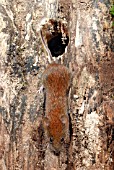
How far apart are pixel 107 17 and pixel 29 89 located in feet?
3.51

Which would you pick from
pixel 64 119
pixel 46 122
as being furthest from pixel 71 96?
pixel 46 122

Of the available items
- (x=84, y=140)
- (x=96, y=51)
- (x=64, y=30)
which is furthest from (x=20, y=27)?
(x=84, y=140)

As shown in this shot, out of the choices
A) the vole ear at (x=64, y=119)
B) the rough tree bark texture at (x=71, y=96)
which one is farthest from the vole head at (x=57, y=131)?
the rough tree bark texture at (x=71, y=96)

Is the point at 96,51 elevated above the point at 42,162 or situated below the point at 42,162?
above

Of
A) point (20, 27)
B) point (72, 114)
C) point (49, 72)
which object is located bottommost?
point (72, 114)

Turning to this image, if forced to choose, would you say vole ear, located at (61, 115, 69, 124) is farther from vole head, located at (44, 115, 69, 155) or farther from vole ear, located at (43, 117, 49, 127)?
vole ear, located at (43, 117, 49, 127)

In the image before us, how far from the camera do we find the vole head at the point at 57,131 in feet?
17.7

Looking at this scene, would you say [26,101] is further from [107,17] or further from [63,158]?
[107,17]

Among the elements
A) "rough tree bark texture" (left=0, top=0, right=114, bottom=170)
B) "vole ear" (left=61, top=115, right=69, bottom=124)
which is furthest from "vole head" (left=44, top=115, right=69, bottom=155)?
"rough tree bark texture" (left=0, top=0, right=114, bottom=170)

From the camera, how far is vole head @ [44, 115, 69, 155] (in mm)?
5410

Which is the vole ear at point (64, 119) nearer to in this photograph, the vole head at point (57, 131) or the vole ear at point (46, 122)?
the vole head at point (57, 131)

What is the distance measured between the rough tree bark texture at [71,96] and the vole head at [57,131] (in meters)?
0.10

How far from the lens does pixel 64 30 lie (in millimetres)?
5629

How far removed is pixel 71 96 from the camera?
18.2 feet
